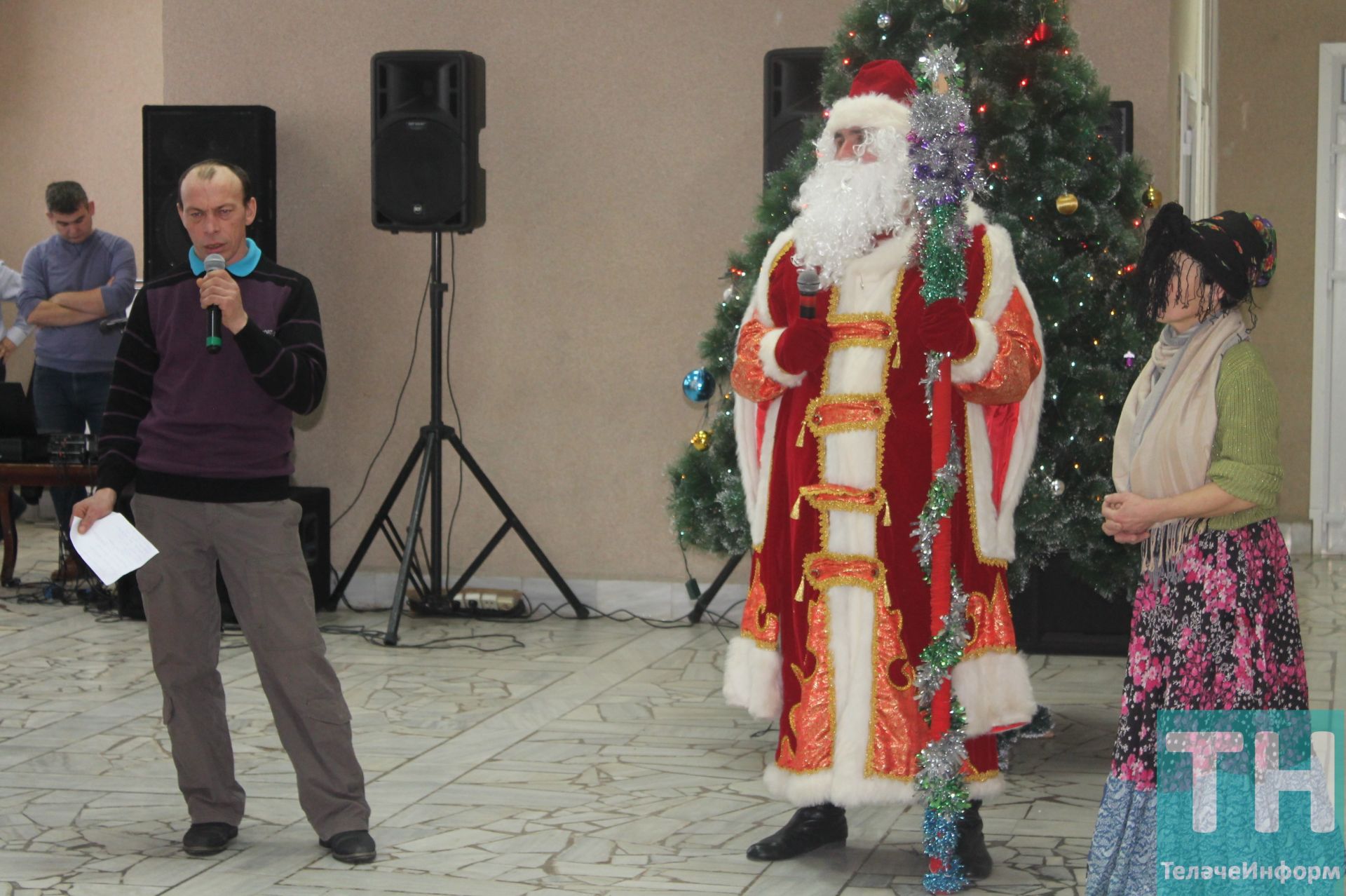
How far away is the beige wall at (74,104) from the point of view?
1002 cm

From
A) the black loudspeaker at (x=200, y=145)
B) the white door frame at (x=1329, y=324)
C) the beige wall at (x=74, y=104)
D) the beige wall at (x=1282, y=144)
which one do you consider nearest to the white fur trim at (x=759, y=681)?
the black loudspeaker at (x=200, y=145)

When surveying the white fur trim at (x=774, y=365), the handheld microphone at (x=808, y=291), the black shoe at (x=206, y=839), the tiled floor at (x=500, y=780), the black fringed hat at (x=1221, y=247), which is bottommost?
the tiled floor at (x=500, y=780)

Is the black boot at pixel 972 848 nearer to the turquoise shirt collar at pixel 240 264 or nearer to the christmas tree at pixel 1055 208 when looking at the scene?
the christmas tree at pixel 1055 208

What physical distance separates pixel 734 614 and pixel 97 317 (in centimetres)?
318

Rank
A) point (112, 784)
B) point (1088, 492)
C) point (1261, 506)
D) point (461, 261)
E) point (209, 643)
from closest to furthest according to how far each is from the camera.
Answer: point (1261, 506) → point (209, 643) → point (112, 784) → point (1088, 492) → point (461, 261)

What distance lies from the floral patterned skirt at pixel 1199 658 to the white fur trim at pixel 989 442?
502 millimetres

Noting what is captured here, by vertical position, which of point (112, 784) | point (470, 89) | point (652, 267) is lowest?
point (112, 784)

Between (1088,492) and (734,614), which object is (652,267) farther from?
(1088,492)

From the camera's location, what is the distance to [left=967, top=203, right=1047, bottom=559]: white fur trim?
3453mm

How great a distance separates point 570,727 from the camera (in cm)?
498

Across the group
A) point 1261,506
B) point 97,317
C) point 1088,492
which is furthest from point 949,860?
point 97,317

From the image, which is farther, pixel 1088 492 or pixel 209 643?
pixel 1088 492

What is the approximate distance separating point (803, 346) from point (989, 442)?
50cm

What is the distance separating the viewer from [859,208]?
11.3ft
